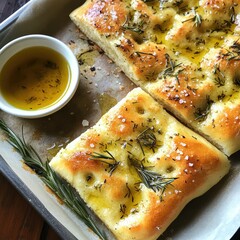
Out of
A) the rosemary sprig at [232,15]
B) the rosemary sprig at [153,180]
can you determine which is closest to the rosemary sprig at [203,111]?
the rosemary sprig at [153,180]

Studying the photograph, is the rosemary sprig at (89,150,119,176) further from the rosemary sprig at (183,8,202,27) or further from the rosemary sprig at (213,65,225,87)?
the rosemary sprig at (183,8,202,27)

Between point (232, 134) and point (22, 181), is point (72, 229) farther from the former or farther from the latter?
point (232, 134)

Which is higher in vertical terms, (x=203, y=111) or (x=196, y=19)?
(x=196, y=19)

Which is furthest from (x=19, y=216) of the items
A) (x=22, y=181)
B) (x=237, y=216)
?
(x=237, y=216)

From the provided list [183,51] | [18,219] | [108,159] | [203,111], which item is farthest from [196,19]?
[18,219]

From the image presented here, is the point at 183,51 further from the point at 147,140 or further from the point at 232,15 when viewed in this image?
the point at 147,140

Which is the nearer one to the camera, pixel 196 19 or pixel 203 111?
pixel 203 111
